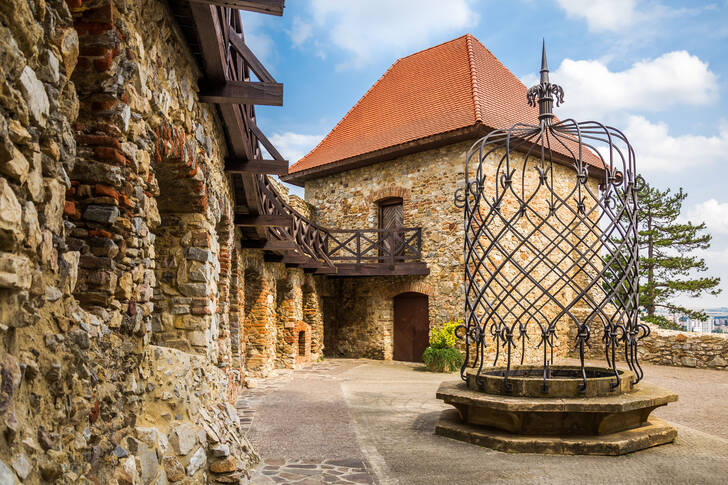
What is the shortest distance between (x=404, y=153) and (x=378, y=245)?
2.27 m

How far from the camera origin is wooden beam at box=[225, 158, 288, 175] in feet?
19.0

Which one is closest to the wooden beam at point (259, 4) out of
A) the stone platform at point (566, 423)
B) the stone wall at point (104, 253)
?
the stone wall at point (104, 253)

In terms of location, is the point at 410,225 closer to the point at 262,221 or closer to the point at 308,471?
the point at 262,221

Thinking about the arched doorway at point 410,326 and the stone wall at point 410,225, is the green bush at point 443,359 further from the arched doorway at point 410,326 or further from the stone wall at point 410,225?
the arched doorway at point 410,326

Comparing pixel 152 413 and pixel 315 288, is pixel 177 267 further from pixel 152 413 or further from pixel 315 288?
pixel 315 288

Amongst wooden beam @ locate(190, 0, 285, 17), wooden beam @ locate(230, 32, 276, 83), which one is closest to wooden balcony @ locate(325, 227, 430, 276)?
wooden beam @ locate(230, 32, 276, 83)

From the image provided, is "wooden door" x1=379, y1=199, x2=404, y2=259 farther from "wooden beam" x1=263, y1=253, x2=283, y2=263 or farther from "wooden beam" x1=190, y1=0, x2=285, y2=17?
"wooden beam" x1=190, y1=0, x2=285, y2=17

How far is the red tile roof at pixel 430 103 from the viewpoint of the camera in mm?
12234

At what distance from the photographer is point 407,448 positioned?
16.2 feet

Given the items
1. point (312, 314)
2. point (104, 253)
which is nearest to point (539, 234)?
point (312, 314)

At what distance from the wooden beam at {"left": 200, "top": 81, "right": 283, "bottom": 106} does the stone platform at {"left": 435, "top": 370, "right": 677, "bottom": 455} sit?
3218 mm

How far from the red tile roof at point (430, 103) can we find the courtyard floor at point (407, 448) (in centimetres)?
630

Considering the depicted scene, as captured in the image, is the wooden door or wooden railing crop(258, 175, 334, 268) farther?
the wooden door

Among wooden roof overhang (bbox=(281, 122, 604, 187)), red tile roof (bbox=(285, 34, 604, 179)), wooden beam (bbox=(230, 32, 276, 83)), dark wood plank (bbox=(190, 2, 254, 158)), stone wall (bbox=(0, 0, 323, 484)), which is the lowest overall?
stone wall (bbox=(0, 0, 323, 484))
